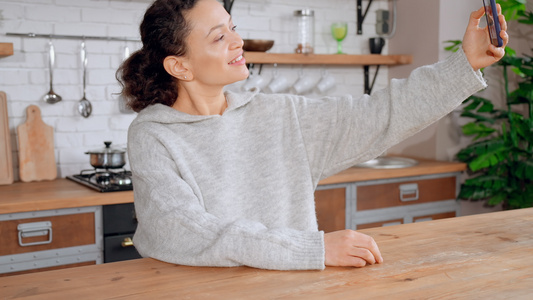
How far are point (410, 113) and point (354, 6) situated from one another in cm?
248

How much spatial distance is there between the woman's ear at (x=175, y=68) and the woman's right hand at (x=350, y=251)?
68 cm

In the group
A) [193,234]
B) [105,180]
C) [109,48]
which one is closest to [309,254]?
[193,234]

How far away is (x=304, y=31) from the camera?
3559 millimetres

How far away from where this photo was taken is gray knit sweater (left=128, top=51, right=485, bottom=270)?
1.24 m

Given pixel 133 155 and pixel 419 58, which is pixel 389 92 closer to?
pixel 133 155

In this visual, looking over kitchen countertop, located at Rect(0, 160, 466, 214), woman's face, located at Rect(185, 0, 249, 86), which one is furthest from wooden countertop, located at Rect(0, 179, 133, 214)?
woman's face, located at Rect(185, 0, 249, 86)

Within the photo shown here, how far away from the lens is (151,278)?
1.17 m

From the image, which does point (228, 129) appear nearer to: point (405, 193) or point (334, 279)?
point (334, 279)

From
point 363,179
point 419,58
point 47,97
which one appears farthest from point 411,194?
point 47,97

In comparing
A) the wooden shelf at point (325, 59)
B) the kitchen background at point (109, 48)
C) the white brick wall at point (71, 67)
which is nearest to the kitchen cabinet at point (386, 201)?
the kitchen background at point (109, 48)

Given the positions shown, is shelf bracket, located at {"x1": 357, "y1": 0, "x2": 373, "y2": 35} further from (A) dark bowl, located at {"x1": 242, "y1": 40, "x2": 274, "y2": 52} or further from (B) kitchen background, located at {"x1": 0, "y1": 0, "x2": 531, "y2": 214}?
(A) dark bowl, located at {"x1": 242, "y1": 40, "x2": 274, "y2": 52}

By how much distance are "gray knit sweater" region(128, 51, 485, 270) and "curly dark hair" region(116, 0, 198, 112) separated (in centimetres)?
9

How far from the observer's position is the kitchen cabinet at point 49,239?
7.72 feet

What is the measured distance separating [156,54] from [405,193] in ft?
6.33
